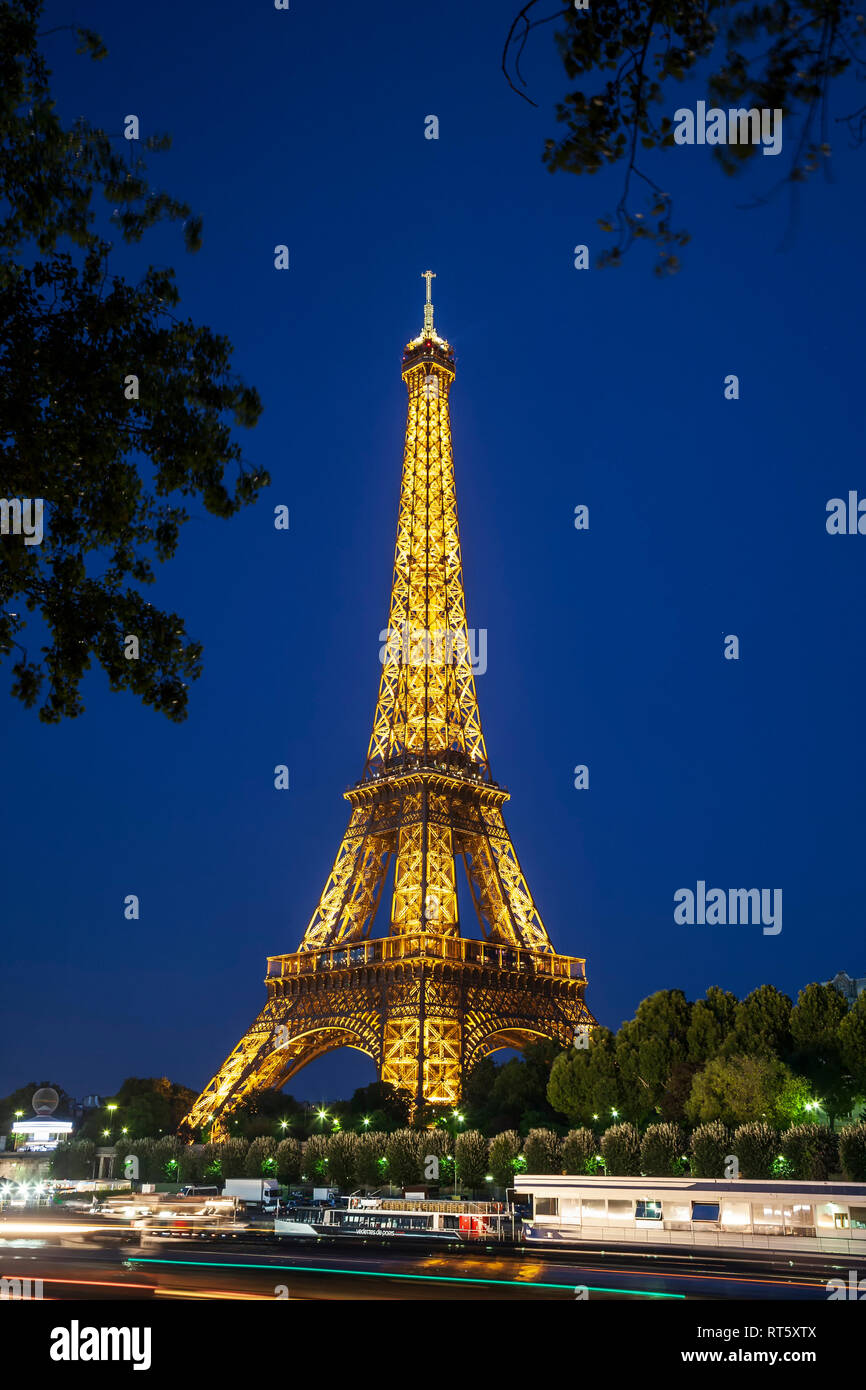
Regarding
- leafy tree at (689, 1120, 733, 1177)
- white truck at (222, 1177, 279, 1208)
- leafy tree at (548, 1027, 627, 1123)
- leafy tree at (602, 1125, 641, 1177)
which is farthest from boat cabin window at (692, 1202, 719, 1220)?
white truck at (222, 1177, 279, 1208)

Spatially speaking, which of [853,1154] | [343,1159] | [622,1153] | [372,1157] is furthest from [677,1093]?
[343,1159]

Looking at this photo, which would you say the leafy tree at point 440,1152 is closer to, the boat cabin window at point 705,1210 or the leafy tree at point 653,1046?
the leafy tree at point 653,1046


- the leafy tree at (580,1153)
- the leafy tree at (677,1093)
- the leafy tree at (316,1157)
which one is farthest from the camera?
the leafy tree at (316,1157)

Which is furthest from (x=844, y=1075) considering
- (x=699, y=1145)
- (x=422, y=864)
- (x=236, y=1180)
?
(x=236, y=1180)

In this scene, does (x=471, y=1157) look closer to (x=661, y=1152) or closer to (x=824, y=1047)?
(x=661, y=1152)

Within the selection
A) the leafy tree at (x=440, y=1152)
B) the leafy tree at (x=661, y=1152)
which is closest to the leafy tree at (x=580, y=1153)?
the leafy tree at (x=661, y=1152)

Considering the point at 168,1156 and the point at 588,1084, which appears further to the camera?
the point at 168,1156
